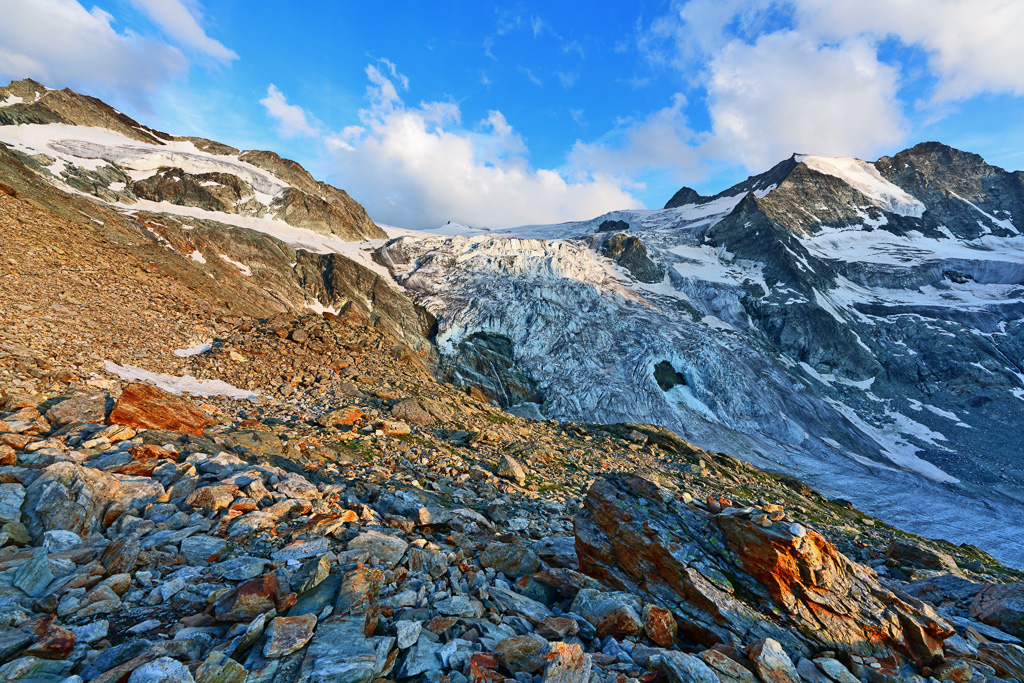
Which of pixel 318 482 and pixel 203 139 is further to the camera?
pixel 203 139

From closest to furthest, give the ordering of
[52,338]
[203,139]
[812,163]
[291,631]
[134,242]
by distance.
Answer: [291,631] < [52,338] < [134,242] < [203,139] < [812,163]

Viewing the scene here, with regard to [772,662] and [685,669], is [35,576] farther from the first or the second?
[772,662]

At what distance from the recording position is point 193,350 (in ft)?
68.8

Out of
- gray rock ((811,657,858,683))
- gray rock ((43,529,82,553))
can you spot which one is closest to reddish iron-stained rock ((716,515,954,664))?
gray rock ((811,657,858,683))

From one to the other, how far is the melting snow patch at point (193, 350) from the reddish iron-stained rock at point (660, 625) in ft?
75.6

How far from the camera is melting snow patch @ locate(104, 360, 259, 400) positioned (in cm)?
1677

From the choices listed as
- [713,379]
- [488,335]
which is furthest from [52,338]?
[713,379]

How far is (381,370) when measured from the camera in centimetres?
2492

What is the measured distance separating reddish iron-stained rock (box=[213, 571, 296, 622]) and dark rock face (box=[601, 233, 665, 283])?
84525mm

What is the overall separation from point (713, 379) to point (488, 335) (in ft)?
A: 110

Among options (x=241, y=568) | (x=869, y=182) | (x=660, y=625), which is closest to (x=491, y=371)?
(x=660, y=625)

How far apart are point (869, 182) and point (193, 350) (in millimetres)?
194540

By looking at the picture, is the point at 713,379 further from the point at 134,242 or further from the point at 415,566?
the point at 134,242

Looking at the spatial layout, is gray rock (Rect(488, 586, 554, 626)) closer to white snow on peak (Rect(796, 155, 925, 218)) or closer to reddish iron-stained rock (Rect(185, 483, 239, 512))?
reddish iron-stained rock (Rect(185, 483, 239, 512))
